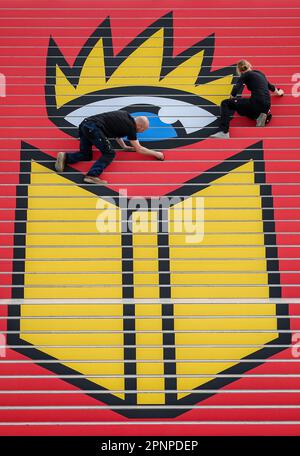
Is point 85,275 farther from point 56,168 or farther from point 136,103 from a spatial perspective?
point 136,103

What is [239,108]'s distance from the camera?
5062mm

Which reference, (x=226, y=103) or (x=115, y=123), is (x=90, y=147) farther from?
(x=226, y=103)

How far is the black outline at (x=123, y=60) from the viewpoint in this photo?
5148mm

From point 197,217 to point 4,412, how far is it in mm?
2420

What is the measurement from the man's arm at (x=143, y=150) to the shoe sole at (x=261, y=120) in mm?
1105

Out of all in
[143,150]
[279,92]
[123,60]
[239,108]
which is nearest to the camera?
[143,150]

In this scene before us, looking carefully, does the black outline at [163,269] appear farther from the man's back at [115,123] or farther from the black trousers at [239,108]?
the man's back at [115,123]

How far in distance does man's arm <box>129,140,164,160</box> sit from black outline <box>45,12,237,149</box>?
0.19m

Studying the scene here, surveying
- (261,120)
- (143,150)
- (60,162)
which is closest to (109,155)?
(143,150)

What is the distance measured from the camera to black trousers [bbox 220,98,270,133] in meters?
4.97

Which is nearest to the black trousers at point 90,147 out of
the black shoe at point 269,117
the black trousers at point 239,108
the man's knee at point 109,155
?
the man's knee at point 109,155

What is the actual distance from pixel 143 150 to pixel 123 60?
4.46ft

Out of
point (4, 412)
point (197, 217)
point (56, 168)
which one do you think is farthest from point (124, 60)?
point (4, 412)

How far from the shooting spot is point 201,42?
568 cm
